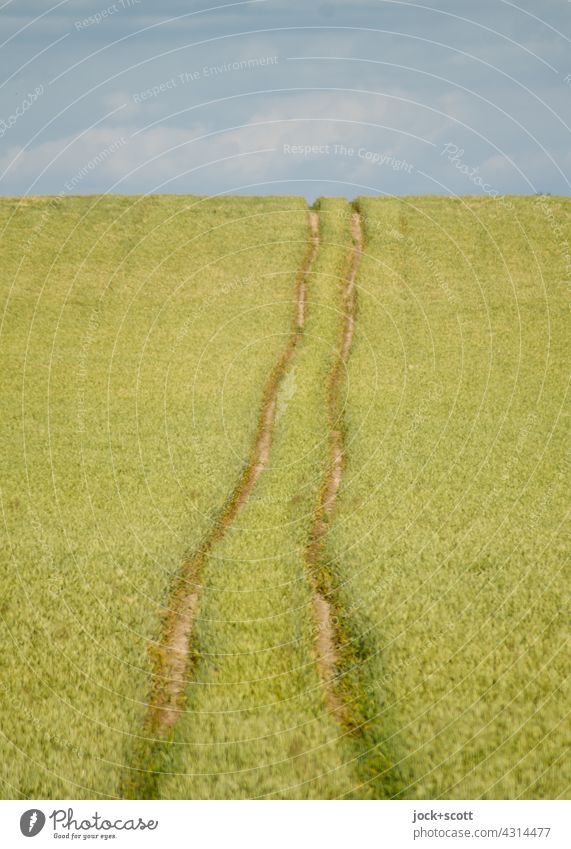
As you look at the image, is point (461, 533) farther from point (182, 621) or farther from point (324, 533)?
point (182, 621)

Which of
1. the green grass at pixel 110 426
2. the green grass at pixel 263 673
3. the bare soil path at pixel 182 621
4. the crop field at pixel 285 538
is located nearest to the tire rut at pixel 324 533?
the crop field at pixel 285 538

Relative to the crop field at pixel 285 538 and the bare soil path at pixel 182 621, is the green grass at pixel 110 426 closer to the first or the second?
the crop field at pixel 285 538

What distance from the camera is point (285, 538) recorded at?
20.2 meters

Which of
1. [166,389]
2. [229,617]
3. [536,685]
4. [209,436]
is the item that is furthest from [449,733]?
[166,389]

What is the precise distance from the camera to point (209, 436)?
28.7 m

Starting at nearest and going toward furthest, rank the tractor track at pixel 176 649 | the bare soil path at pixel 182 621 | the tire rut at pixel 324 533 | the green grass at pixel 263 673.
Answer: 1. the green grass at pixel 263 673
2. the tractor track at pixel 176 649
3. the bare soil path at pixel 182 621
4. the tire rut at pixel 324 533

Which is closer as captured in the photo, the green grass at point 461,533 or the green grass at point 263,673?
the green grass at point 263,673

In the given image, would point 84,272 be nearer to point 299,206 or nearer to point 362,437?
point 299,206

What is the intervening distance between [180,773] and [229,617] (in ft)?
16.8

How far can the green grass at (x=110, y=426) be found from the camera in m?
13.3

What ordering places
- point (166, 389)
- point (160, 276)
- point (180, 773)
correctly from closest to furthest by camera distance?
point (180, 773) < point (166, 389) < point (160, 276)

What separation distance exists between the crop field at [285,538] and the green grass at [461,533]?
80 millimetres

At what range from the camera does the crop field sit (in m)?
11.8

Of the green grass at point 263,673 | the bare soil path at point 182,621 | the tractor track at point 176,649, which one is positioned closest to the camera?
the green grass at point 263,673
